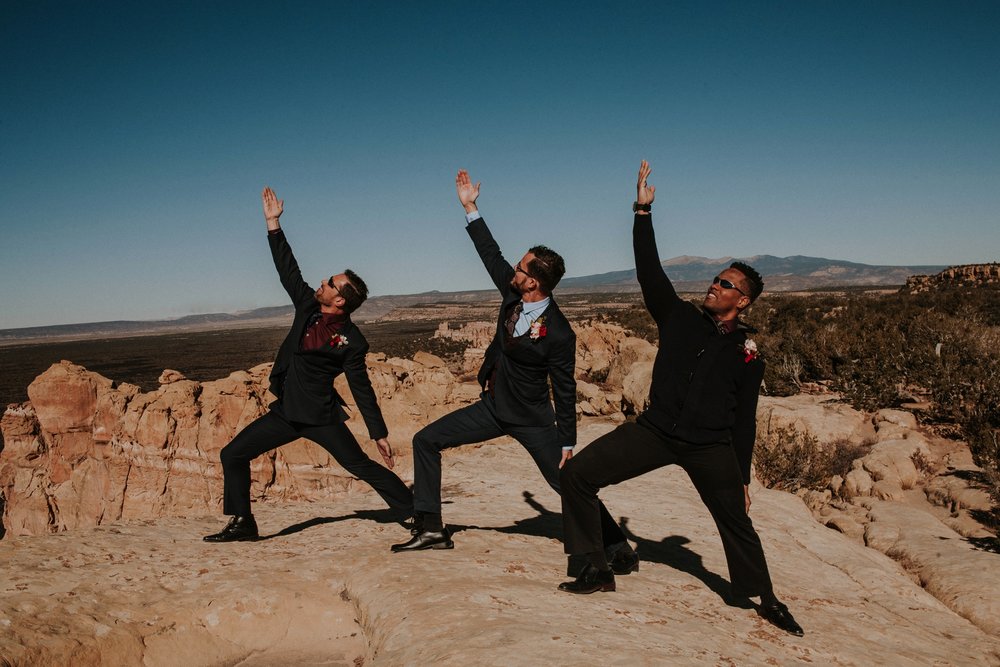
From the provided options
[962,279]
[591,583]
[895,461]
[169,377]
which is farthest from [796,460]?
[962,279]

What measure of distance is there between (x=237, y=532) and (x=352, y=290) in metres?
2.22

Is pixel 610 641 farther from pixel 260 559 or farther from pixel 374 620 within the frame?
pixel 260 559

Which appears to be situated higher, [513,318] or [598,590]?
[513,318]

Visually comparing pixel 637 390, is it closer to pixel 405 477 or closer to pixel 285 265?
pixel 405 477

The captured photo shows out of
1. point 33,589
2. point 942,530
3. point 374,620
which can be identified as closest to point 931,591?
point 942,530

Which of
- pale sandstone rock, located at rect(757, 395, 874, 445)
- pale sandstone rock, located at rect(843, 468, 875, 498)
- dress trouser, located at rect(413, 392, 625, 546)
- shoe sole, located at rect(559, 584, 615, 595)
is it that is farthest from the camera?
pale sandstone rock, located at rect(757, 395, 874, 445)

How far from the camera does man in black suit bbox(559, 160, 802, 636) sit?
3.36 meters

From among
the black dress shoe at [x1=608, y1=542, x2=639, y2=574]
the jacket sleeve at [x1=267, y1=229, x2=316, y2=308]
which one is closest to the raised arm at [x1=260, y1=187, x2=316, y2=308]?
the jacket sleeve at [x1=267, y1=229, x2=316, y2=308]

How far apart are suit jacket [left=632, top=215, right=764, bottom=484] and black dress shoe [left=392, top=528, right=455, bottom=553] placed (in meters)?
1.92

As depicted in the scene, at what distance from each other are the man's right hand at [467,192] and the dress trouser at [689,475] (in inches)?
83.2

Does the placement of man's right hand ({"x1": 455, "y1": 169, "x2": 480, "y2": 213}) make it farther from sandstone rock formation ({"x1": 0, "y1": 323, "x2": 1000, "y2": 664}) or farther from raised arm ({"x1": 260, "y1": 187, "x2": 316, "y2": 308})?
sandstone rock formation ({"x1": 0, "y1": 323, "x2": 1000, "y2": 664})

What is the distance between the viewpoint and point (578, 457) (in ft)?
12.0

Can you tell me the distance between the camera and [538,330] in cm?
401

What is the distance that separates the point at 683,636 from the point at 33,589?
381 cm
